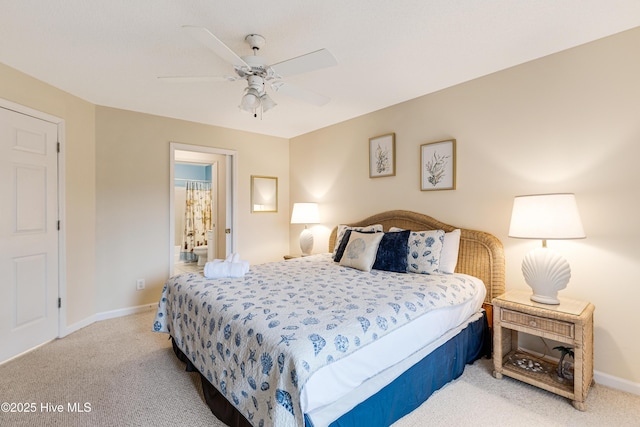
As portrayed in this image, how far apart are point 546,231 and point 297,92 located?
6.74ft

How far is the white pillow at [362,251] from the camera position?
2760 mm

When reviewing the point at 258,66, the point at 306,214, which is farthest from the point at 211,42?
the point at 306,214

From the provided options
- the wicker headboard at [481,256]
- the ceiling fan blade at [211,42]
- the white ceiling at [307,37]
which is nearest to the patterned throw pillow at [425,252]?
the wicker headboard at [481,256]

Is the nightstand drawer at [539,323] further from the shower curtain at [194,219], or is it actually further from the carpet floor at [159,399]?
the shower curtain at [194,219]

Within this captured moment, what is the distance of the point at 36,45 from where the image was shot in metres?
2.17

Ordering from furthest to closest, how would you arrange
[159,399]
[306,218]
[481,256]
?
1. [306,218]
2. [481,256]
3. [159,399]

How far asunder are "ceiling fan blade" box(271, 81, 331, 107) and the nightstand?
2.12 m

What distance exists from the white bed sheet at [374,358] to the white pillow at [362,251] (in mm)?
840

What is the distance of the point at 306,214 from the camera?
423 centimetres

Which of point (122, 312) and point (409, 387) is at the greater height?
point (409, 387)

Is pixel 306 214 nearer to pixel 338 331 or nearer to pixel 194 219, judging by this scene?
pixel 338 331

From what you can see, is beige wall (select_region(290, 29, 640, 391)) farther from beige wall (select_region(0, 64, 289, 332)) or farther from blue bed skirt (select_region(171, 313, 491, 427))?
beige wall (select_region(0, 64, 289, 332))

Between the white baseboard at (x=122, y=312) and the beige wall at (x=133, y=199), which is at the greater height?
the beige wall at (x=133, y=199)

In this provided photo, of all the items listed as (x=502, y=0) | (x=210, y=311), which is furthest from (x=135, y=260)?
(x=502, y=0)
